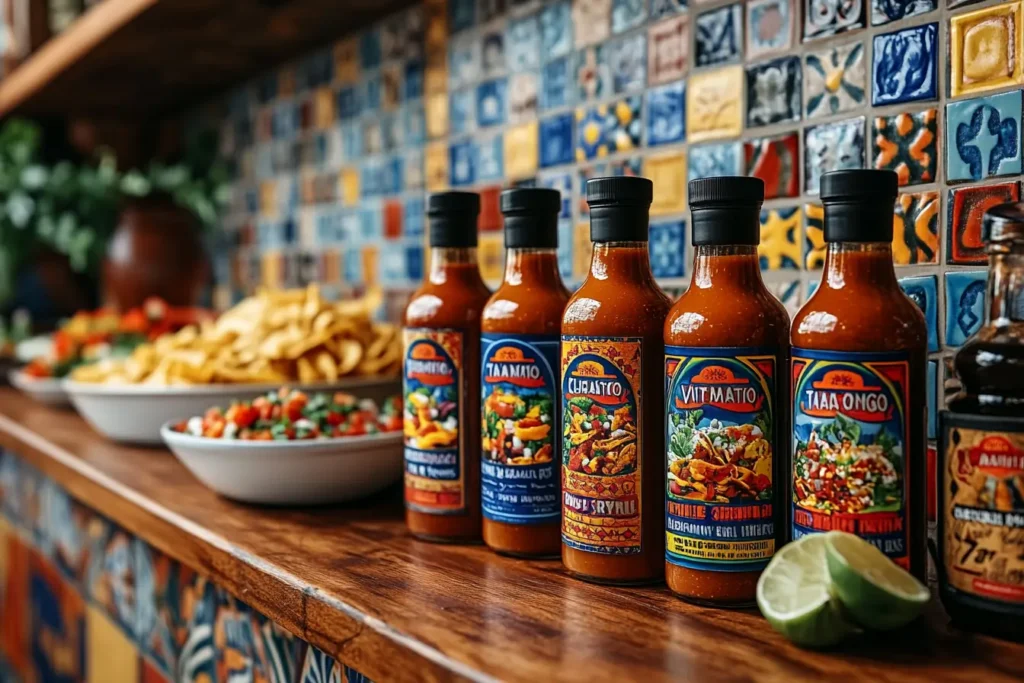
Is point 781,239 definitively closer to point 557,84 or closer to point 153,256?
point 557,84

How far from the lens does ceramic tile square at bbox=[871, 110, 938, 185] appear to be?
92cm

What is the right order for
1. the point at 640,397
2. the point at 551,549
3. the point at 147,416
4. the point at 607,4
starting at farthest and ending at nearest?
the point at 147,416 → the point at 607,4 → the point at 551,549 → the point at 640,397

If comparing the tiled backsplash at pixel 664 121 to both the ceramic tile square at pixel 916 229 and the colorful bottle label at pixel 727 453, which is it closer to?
the ceramic tile square at pixel 916 229

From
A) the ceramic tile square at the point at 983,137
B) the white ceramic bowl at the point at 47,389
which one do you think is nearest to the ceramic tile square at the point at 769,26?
the ceramic tile square at the point at 983,137

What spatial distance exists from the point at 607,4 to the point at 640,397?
665 millimetres

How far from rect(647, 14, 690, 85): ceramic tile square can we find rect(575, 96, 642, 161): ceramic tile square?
0.05 metres

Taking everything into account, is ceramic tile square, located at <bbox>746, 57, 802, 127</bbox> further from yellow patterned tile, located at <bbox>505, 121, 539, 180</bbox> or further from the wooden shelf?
the wooden shelf

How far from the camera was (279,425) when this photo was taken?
1.19 meters

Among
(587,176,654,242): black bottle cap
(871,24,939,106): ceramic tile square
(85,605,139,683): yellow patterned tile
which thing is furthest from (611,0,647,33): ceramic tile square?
(85,605,139,683): yellow patterned tile

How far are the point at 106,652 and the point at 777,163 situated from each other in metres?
1.22

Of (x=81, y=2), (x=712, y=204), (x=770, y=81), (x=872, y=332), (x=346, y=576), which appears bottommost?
(x=346, y=576)

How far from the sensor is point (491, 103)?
5.01 ft

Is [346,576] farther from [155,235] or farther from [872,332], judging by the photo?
[155,235]

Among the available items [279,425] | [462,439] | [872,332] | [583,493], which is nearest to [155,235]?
A: [279,425]
